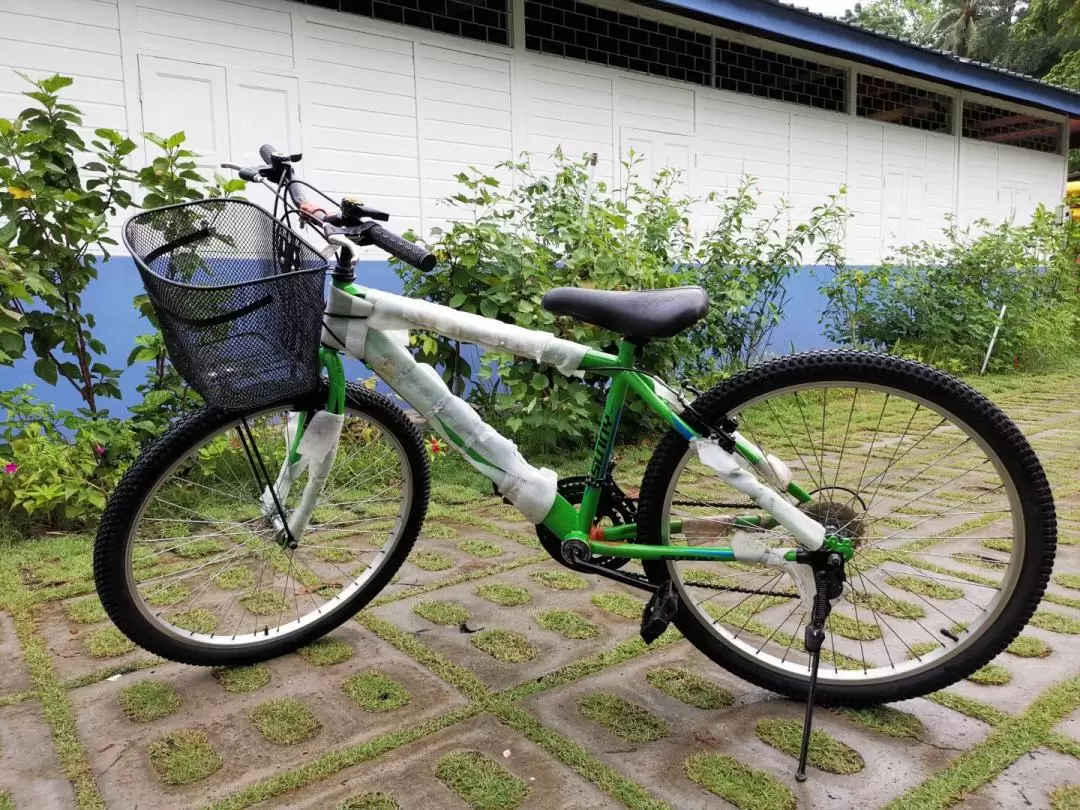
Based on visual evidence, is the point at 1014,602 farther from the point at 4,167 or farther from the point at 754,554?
the point at 4,167

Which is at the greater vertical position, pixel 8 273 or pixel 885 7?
pixel 885 7

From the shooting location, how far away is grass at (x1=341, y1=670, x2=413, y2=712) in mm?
1870

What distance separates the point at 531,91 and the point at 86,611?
16.7 feet

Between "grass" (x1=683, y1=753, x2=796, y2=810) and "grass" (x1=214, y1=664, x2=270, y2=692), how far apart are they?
3.63ft

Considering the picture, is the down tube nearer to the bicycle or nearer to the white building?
the bicycle

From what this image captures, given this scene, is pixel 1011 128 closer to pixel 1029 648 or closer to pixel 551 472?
pixel 1029 648

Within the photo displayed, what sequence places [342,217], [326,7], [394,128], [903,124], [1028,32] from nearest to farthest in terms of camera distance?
1. [342,217]
2. [326,7]
3. [394,128]
4. [903,124]
5. [1028,32]

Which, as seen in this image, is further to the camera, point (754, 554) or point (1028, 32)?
point (1028, 32)

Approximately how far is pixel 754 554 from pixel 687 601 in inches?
8.2

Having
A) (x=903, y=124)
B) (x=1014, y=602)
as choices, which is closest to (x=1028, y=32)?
(x=903, y=124)

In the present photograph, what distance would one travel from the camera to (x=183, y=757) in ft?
5.53

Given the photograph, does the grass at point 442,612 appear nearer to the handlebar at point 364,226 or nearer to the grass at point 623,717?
the grass at point 623,717

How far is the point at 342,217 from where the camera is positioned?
182 centimetres

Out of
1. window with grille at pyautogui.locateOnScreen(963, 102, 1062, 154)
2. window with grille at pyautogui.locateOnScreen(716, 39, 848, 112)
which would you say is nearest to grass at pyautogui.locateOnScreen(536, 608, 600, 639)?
window with grille at pyautogui.locateOnScreen(716, 39, 848, 112)
